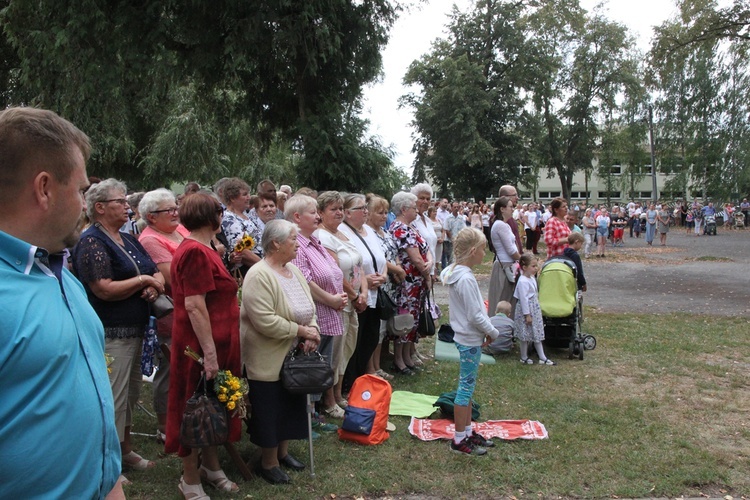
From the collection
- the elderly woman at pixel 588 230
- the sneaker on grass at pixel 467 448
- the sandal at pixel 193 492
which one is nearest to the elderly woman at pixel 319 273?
the sneaker on grass at pixel 467 448

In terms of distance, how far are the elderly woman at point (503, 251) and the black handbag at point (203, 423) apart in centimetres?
521

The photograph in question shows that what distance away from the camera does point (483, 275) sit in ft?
53.3

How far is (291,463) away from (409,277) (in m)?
3.07

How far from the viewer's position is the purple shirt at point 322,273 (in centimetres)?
529

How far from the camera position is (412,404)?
20.2ft

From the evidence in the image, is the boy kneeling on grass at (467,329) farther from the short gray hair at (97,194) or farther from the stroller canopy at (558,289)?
the stroller canopy at (558,289)

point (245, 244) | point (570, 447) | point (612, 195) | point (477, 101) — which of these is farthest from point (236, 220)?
point (612, 195)

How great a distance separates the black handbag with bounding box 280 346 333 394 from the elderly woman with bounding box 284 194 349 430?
968 millimetres

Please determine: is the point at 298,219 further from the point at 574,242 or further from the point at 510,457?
the point at 574,242

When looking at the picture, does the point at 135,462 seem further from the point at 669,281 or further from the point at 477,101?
the point at 477,101

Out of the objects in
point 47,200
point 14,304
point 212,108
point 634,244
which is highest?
point 212,108

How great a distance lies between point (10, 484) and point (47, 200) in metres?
0.70

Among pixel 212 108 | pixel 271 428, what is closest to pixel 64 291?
pixel 271 428

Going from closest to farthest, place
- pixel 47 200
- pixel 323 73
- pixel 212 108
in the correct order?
1. pixel 47 200
2. pixel 323 73
3. pixel 212 108
